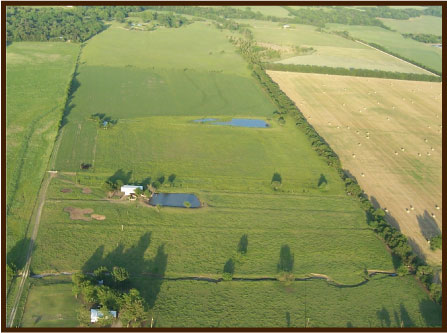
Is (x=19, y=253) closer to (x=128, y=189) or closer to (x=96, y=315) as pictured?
(x=96, y=315)

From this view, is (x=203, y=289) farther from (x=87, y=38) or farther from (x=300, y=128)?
(x=87, y=38)

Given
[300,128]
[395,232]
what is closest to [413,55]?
[300,128]

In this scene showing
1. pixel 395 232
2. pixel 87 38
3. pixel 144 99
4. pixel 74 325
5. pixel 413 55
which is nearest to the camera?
pixel 74 325

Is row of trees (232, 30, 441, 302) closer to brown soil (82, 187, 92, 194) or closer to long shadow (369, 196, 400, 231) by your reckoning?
long shadow (369, 196, 400, 231)

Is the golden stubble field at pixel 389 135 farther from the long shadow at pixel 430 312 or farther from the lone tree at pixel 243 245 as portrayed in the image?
the lone tree at pixel 243 245

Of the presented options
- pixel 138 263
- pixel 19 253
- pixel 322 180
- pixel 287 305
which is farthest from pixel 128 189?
pixel 322 180

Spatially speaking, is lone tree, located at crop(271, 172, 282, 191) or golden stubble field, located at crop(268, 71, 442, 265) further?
lone tree, located at crop(271, 172, 282, 191)

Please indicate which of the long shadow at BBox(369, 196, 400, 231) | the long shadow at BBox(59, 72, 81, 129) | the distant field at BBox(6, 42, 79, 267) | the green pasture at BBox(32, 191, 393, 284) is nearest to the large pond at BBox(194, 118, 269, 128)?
the long shadow at BBox(59, 72, 81, 129)
